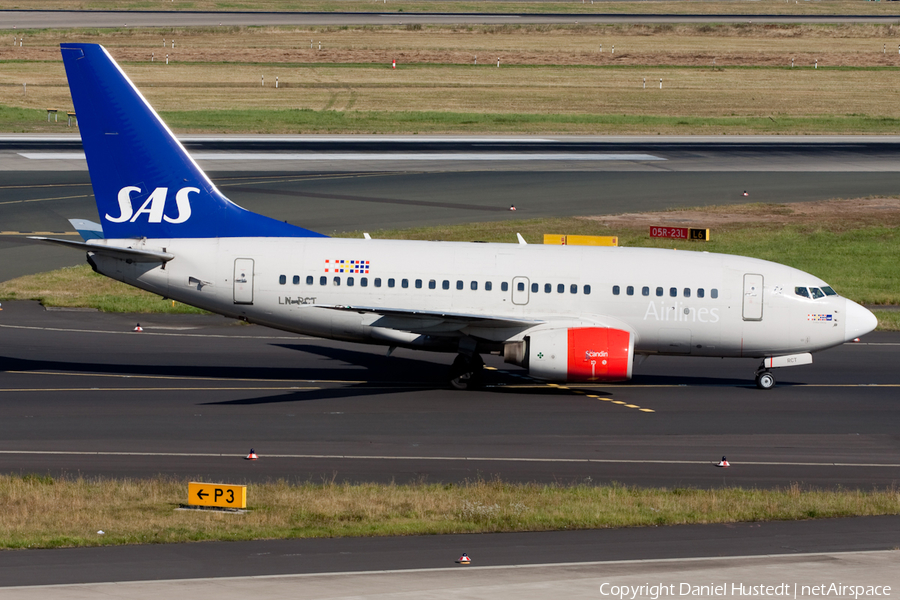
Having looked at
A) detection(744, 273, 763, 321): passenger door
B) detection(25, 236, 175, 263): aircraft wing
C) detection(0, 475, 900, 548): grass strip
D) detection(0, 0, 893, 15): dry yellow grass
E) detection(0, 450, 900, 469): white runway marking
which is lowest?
detection(0, 475, 900, 548): grass strip

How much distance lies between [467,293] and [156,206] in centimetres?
1003

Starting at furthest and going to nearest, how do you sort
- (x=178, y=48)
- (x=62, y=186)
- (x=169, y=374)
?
(x=178, y=48) < (x=62, y=186) < (x=169, y=374)

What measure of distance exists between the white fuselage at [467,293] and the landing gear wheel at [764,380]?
1512 mm

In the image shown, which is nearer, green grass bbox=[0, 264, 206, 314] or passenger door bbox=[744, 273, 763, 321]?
passenger door bbox=[744, 273, 763, 321]

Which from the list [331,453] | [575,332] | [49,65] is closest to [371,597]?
[331,453]

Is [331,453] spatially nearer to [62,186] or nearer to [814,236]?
[814,236]

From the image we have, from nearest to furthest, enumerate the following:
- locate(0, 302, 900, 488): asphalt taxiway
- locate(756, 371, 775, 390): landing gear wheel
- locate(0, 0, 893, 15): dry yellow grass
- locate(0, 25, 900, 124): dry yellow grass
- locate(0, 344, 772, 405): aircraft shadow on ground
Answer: locate(0, 302, 900, 488): asphalt taxiway → locate(0, 344, 772, 405): aircraft shadow on ground → locate(756, 371, 775, 390): landing gear wheel → locate(0, 25, 900, 124): dry yellow grass → locate(0, 0, 893, 15): dry yellow grass

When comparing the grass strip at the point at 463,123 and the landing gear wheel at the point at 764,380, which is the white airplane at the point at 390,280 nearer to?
the landing gear wheel at the point at 764,380

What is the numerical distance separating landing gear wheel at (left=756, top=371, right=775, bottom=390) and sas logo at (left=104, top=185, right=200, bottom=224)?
18.8 m

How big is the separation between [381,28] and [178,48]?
99.0ft

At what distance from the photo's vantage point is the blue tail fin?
34344mm

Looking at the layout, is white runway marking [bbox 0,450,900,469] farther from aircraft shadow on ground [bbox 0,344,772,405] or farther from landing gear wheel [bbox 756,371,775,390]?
landing gear wheel [bbox 756,371,775,390]

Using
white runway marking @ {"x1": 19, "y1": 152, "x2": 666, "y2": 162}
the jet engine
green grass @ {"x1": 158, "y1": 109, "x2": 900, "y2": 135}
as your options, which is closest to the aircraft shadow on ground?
the jet engine

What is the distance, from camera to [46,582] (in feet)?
61.0
